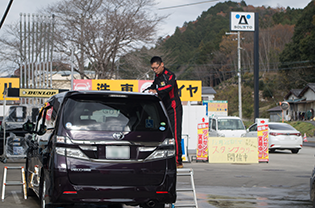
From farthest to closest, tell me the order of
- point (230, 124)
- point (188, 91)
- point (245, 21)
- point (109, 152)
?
1. point (245, 21)
2. point (230, 124)
3. point (188, 91)
4. point (109, 152)

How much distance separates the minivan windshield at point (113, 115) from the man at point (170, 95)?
928mm

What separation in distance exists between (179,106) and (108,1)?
27.3m

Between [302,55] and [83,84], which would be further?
[302,55]

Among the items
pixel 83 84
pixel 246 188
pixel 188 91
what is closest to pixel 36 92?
pixel 83 84

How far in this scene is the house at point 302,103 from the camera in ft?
191

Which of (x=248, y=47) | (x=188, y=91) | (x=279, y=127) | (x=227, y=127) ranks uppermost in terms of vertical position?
(x=248, y=47)

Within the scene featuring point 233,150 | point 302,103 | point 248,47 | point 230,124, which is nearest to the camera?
point 233,150

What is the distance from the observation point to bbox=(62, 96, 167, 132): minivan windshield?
4.87 m

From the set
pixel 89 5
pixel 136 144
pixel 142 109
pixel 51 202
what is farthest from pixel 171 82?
pixel 89 5

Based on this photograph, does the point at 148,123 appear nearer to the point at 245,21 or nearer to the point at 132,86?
the point at 132,86

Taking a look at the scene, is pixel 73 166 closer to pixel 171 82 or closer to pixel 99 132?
pixel 99 132

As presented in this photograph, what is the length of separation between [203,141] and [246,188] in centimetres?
630

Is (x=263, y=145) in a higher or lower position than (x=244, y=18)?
lower

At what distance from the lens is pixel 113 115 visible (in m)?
5.05
